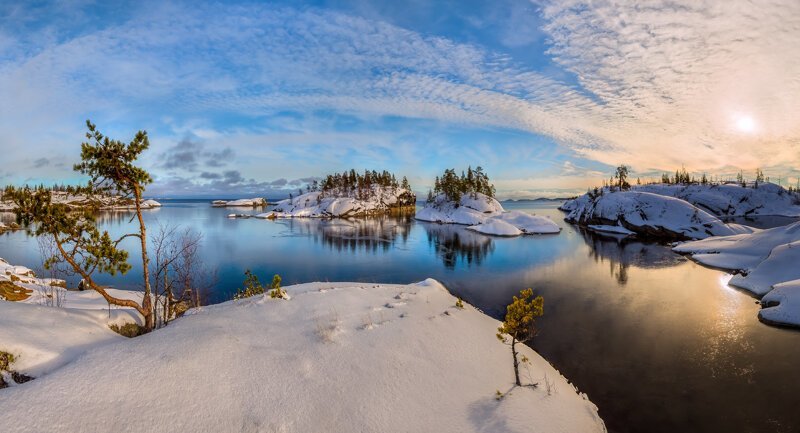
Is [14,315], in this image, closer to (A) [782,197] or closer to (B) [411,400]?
(B) [411,400]

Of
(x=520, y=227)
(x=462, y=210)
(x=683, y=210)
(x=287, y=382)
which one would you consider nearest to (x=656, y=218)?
(x=683, y=210)

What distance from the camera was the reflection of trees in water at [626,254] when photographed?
3712cm

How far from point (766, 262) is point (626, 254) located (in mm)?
17717

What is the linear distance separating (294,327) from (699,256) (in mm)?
48465

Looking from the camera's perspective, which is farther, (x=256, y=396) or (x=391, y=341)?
(x=391, y=341)

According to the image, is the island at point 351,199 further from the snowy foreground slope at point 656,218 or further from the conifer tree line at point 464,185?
the snowy foreground slope at point 656,218

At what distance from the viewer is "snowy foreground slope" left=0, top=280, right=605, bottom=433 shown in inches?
243

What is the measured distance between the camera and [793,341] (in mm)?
16875

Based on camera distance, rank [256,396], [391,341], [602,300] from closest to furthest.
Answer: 1. [256,396]
2. [391,341]
3. [602,300]

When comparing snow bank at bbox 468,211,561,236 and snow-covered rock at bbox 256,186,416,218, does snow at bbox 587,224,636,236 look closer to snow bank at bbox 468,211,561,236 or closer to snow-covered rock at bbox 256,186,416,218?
snow bank at bbox 468,211,561,236

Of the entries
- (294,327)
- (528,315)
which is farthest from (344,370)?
(528,315)

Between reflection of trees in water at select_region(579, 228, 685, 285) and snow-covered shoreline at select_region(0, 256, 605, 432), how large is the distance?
26.3 m

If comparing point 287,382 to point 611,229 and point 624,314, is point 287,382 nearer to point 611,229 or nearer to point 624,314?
point 624,314

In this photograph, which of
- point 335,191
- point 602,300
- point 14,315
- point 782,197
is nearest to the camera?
point 14,315
